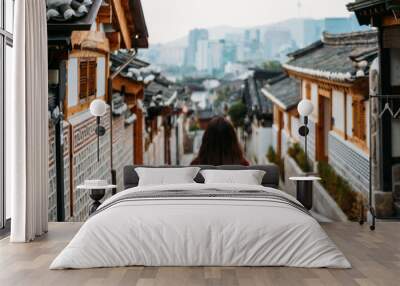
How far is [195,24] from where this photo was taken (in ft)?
25.0

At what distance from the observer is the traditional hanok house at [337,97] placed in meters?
6.90

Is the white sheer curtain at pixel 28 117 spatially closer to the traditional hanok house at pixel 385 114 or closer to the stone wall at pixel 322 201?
the stone wall at pixel 322 201

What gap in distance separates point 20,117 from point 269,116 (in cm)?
384

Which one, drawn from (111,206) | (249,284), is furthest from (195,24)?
(249,284)

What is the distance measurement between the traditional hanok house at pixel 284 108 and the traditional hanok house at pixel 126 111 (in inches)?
55.2

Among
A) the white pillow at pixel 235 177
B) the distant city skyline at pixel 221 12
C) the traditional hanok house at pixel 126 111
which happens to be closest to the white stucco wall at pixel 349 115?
the distant city skyline at pixel 221 12

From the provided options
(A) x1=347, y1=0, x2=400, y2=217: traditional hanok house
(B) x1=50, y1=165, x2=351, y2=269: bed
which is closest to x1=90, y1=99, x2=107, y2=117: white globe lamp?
(B) x1=50, y1=165, x2=351, y2=269: bed

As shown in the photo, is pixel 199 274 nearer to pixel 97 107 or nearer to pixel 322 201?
pixel 97 107

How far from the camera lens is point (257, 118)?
27.7 feet

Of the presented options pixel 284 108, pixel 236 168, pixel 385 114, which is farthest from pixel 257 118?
pixel 236 168

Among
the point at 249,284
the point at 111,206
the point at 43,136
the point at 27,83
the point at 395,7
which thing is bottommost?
the point at 249,284

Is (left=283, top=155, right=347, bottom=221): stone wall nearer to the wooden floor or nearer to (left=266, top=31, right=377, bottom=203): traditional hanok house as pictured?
(left=266, top=31, right=377, bottom=203): traditional hanok house

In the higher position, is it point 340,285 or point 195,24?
point 195,24

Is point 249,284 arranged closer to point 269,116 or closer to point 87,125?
point 87,125
